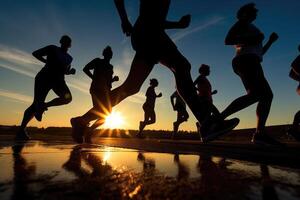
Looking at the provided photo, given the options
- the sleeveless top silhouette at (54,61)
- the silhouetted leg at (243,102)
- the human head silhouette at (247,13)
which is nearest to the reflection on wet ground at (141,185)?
the silhouetted leg at (243,102)

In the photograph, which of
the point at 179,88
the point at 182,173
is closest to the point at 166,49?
the point at 179,88

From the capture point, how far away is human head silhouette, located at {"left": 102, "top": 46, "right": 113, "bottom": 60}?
7667 millimetres

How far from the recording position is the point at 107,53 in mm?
7688

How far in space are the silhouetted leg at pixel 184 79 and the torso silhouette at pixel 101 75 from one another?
12.1 feet

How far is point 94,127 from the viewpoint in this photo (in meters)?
6.21

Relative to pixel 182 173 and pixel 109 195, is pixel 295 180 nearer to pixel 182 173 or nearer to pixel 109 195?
pixel 182 173

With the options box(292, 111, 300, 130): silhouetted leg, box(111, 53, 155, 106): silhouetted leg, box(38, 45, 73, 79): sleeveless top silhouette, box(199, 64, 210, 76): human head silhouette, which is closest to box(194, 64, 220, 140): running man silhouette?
box(199, 64, 210, 76): human head silhouette

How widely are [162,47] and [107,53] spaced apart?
4.15 meters

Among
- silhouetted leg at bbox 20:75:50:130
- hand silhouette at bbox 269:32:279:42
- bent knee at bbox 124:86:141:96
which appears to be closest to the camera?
bent knee at bbox 124:86:141:96

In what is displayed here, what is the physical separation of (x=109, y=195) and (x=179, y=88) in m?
2.76

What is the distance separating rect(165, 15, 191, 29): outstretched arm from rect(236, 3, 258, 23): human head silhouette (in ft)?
5.32

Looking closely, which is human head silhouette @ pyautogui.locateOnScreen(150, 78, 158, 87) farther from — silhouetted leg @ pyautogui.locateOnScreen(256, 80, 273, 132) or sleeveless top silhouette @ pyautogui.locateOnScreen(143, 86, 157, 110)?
silhouetted leg @ pyautogui.locateOnScreen(256, 80, 273, 132)

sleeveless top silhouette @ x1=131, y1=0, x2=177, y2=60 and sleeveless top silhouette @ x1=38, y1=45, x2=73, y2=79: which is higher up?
sleeveless top silhouette @ x1=38, y1=45, x2=73, y2=79

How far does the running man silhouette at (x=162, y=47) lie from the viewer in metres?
3.69
